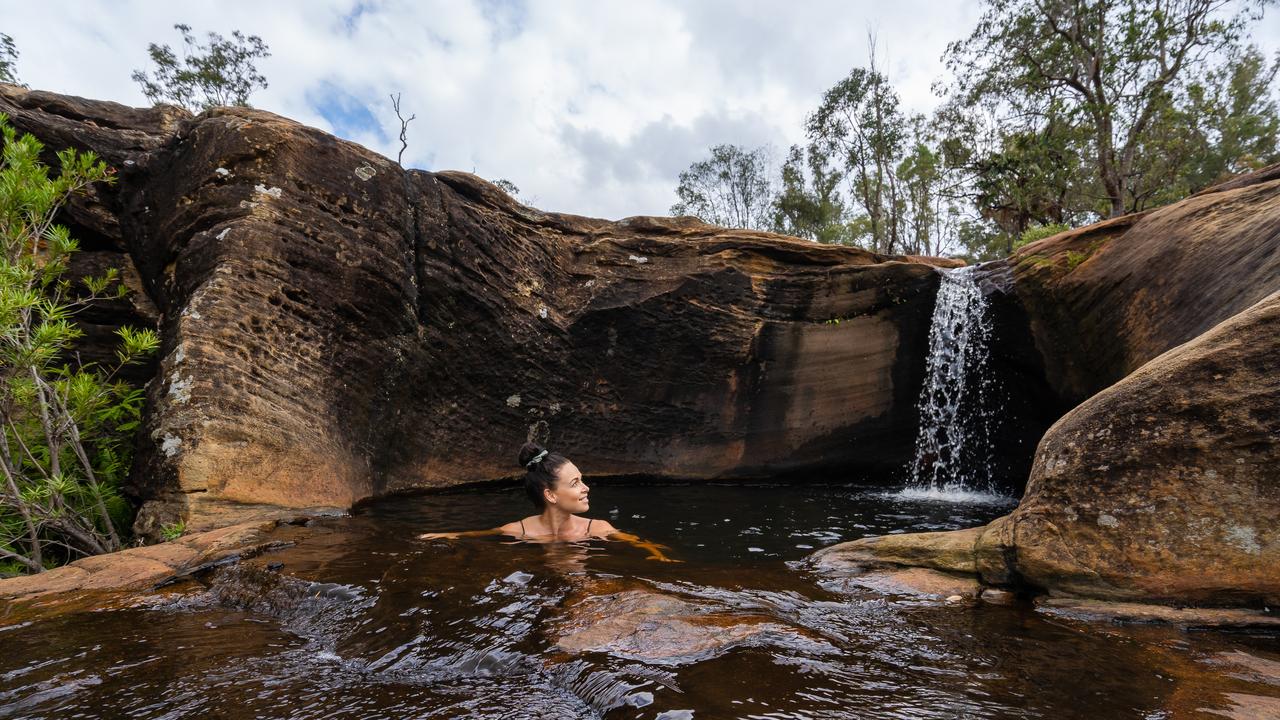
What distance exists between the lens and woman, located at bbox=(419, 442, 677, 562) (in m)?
4.85

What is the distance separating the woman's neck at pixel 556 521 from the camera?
16.3 feet

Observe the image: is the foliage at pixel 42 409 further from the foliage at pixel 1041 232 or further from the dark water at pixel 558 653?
the foliage at pixel 1041 232

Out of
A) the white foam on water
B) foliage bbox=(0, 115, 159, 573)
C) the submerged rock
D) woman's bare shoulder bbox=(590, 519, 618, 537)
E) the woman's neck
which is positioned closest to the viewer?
the submerged rock

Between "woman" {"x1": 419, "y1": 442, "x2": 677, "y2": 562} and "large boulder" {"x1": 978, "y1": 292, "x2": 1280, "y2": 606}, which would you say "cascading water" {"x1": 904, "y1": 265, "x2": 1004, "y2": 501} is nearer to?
"woman" {"x1": 419, "y1": 442, "x2": 677, "y2": 562}

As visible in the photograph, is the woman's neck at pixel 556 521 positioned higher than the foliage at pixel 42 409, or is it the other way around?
the foliage at pixel 42 409

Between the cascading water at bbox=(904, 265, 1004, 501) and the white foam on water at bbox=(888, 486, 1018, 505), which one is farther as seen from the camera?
the cascading water at bbox=(904, 265, 1004, 501)

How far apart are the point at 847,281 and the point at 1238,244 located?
207 inches

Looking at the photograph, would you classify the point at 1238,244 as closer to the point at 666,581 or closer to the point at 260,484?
the point at 666,581

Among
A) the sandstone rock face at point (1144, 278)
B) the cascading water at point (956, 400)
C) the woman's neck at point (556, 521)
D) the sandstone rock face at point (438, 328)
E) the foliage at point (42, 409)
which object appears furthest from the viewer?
the cascading water at point (956, 400)

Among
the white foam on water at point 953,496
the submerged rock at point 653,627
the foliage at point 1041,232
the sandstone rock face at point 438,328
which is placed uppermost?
the foliage at point 1041,232

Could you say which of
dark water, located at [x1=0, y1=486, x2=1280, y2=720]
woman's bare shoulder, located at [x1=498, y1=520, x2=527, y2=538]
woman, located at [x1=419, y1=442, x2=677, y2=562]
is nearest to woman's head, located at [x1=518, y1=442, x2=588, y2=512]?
woman, located at [x1=419, y1=442, x2=677, y2=562]

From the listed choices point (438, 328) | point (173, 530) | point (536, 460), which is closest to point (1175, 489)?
point (536, 460)

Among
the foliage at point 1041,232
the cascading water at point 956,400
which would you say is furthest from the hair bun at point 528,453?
the foliage at point 1041,232

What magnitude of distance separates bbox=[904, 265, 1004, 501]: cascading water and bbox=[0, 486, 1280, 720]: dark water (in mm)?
8370
